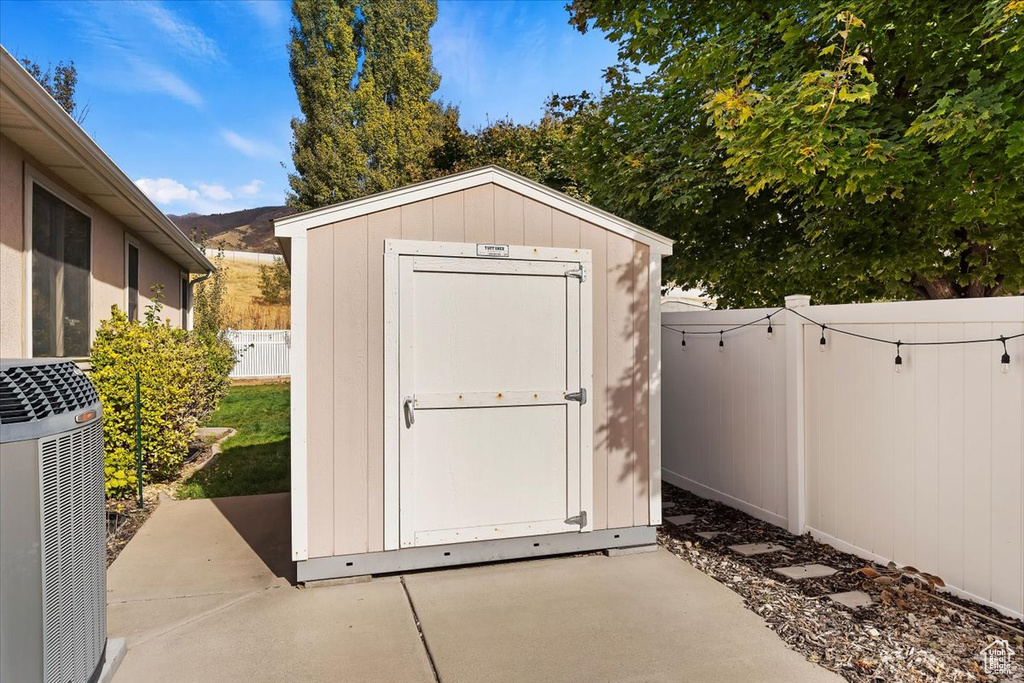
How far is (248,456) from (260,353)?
11.9 metres

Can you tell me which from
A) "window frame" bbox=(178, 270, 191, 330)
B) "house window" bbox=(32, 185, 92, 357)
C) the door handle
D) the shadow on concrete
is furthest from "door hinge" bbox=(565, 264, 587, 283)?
"window frame" bbox=(178, 270, 191, 330)

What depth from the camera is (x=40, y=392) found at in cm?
189

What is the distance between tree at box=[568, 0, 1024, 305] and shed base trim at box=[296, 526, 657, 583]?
3133mm

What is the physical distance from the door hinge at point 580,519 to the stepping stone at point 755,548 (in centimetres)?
107

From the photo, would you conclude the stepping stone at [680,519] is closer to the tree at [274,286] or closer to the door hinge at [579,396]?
the door hinge at [579,396]

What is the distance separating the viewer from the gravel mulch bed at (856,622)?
8.58 ft

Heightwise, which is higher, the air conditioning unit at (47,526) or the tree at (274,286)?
the tree at (274,286)

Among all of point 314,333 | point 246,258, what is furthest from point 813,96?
point 246,258

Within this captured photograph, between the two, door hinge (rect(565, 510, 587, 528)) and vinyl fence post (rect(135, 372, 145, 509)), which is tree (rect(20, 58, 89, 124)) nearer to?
vinyl fence post (rect(135, 372, 145, 509))

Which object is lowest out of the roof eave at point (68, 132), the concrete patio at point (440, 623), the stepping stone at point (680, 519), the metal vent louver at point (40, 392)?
the concrete patio at point (440, 623)

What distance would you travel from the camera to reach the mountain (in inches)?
1944

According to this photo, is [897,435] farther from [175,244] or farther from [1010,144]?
[175,244]

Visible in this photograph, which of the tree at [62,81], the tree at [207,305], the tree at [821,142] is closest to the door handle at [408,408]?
the tree at [821,142]

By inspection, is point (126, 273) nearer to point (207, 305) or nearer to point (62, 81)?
point (207, 305)
